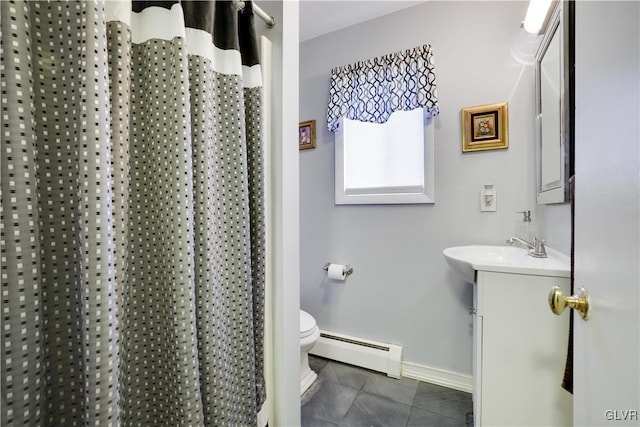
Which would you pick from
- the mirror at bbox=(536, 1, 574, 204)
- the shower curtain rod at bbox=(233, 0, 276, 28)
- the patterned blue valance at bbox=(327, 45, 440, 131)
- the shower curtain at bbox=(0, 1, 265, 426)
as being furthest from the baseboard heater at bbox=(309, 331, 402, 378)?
the shower curtain rod at bbox=(233, 0, 276, 28)

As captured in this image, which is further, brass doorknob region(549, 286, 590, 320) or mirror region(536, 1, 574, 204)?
mirror region(536, 1, 574, 204)

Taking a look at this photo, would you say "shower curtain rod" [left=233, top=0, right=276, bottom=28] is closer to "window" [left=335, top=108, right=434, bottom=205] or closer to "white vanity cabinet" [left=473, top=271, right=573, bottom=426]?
"window" [left=335, top=108, right=434, bottom=205]

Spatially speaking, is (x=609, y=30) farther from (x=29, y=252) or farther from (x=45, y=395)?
(x=45, y=395)

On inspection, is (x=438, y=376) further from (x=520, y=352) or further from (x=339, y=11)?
(x=339, y=11)

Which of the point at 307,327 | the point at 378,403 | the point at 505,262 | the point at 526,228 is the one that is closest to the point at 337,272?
the point at 307,327

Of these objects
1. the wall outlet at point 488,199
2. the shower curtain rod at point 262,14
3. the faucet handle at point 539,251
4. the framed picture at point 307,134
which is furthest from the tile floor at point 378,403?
the shower curtain rod at point 262,14

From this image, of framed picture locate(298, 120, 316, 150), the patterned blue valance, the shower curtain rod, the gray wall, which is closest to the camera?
the shower curtain rod

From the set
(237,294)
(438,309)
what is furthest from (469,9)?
(237,294)

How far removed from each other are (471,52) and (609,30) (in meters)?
1.36

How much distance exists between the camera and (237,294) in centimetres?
80

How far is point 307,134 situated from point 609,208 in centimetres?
184

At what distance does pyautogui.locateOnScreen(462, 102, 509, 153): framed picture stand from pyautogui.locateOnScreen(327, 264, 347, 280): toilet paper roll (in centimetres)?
110

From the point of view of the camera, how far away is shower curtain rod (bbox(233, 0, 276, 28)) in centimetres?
85

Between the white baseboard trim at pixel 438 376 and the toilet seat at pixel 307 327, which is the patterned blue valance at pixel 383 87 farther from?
the white baseboard trim at pixel 438 376
